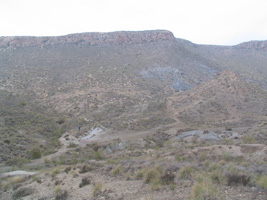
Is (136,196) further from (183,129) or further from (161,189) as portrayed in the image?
(183,129)

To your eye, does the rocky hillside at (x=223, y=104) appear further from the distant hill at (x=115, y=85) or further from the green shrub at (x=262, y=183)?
the green shrub at (x=262, y=183)

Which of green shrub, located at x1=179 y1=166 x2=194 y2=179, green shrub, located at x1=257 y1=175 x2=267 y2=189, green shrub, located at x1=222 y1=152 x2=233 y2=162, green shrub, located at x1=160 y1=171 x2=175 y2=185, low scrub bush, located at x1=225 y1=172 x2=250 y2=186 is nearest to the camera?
green shrub, located at x1=257 y1=175 x2=267 y2=189

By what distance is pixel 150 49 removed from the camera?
73.7 m

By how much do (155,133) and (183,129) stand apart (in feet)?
12.7

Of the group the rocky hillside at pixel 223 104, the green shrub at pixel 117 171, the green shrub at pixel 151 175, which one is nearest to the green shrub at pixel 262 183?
the green shrub at pixel 151 175

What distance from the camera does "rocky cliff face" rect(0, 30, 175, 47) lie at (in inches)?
2894

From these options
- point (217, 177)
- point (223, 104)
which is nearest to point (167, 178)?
point (217, 177)

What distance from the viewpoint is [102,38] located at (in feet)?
260

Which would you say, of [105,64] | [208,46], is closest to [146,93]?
[105,64]

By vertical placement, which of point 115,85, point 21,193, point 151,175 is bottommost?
point 21,193

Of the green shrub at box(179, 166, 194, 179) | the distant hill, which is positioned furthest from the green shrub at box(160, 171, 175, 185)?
the distant hill

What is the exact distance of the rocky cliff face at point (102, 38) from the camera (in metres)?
73.5

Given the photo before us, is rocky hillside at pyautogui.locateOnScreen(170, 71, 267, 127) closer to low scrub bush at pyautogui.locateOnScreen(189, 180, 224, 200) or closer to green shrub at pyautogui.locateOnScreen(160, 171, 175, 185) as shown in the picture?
green shrub at pyautogui.locateOnScreen(160, 171, 175, 185)

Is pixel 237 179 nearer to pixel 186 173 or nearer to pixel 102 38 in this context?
pixel 186 173
